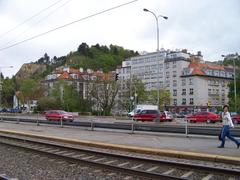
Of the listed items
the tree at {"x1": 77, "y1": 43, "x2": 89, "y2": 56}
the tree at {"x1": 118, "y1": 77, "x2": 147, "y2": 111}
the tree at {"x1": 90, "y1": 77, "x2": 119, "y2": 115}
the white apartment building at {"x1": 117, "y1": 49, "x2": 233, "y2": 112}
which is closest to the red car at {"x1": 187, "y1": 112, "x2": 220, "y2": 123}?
the tree at {"x1": 90, "y1": 77, "x2": 119, "y2": 115}

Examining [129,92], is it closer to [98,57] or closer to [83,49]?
[98,57]

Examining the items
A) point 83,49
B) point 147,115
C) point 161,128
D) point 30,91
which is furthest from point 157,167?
point 83,49

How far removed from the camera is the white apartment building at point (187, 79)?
387 feet

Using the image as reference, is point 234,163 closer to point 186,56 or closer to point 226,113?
point 226,113

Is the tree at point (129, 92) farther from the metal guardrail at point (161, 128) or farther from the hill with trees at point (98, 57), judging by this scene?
the hill with trees at point (98, 57)

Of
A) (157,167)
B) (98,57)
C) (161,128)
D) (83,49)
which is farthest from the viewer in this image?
(83,49)

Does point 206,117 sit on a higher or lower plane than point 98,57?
lower

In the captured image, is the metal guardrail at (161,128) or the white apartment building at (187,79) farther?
the white apartment building at (187,79)

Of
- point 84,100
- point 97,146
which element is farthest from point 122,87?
point 97,146

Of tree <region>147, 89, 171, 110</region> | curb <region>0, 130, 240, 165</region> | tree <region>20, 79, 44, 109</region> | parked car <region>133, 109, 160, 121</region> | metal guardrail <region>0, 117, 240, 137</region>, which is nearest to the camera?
curb <region>0, 130, 240, 165</region>

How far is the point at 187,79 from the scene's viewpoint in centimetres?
12081

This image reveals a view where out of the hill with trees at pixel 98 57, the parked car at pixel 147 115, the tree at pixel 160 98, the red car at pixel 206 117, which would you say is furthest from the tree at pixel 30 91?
the red car at pixel 206 117

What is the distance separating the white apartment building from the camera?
117875 mm

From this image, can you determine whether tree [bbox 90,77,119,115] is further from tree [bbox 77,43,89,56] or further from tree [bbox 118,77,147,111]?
tree [bbox 77,43,89,56]
